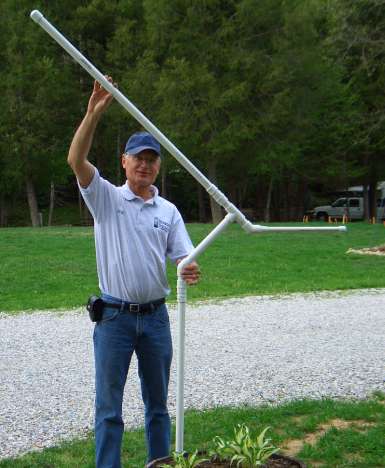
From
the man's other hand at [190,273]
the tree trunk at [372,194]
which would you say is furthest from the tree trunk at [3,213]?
the man's other hand at [190,273]

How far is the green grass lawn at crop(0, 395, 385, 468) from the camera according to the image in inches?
175

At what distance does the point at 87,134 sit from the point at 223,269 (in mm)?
11838

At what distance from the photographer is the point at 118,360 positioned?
3654 millimetres

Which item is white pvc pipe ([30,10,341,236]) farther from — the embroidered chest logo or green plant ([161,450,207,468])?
green plant ([161,450,207,468])

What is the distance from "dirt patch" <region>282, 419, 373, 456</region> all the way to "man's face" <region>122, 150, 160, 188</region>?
2013 mm

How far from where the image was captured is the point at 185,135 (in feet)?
96.1

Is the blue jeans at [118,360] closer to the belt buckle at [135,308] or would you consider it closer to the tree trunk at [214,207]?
the belt buckle at [135,308]

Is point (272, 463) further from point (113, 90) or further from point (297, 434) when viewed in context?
point (297, 434)

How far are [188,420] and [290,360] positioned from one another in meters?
2.45

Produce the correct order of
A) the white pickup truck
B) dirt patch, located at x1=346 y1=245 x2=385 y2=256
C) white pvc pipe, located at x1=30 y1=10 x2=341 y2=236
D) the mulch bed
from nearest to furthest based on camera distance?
white pvc pipe, located at x1=30 y1=10 x2=341 y2=236
the mulch bed
dirt patch, located at x1=346 y1=245 x2=385 y2=256
the white pickup truck

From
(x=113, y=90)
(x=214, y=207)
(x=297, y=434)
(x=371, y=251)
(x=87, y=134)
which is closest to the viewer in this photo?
(x=113, y=90)

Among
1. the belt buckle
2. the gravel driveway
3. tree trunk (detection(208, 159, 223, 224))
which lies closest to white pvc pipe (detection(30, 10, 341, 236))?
the belt buckle

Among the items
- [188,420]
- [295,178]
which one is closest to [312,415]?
[188,420]

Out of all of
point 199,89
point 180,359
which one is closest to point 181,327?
point 180,359
